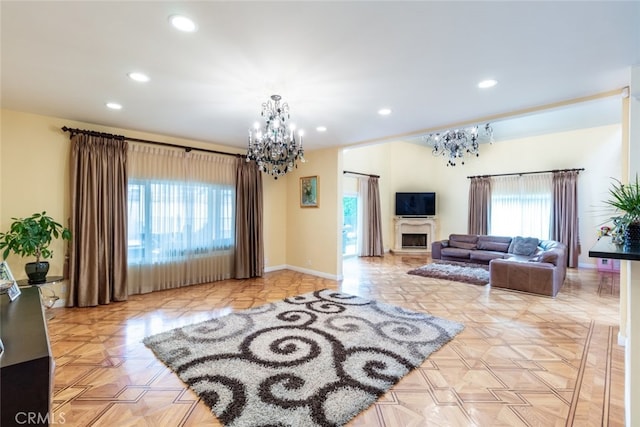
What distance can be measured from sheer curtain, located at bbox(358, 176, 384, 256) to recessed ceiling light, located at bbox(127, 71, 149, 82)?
20.7ft

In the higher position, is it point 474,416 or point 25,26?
point 25,26

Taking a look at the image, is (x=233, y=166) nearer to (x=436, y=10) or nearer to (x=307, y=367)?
(x=307, y=367)

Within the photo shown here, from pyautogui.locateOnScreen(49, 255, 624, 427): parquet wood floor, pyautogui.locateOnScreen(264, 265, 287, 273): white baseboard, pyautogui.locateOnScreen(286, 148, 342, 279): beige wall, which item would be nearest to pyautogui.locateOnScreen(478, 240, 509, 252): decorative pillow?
pyautogui.locateOnScreen(49, 255, 624, 427): parquet wood floor

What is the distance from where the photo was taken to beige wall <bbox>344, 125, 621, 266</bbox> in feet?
21.1

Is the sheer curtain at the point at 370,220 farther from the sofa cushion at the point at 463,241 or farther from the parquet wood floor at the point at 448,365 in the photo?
the parquet wood floor at the point at 448,365

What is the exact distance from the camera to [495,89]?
2848 mm

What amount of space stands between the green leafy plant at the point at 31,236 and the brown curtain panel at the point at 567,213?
30.8 ft

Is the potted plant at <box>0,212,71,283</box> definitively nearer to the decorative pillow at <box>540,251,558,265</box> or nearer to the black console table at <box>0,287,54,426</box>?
the black console table at <box>0,287,54,426</box>

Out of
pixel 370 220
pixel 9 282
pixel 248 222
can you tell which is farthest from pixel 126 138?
pixel 370 220

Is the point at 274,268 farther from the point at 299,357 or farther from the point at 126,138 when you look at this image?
the point at 299,357

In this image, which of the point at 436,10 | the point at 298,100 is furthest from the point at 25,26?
the point at 436,10

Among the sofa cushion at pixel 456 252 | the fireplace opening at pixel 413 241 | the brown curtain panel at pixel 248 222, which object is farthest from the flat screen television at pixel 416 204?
the brown curtain panel at pixel 248 222

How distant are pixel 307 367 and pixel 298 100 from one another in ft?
8.67

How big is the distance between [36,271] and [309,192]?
419 centimetres
